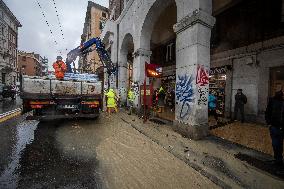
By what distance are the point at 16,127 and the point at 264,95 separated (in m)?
11.4

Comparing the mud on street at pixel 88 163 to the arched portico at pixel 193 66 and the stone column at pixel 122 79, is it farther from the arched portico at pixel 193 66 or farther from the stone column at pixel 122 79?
the stone column at pixel 122 79

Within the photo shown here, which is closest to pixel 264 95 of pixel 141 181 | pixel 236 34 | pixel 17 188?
pixel 236 34

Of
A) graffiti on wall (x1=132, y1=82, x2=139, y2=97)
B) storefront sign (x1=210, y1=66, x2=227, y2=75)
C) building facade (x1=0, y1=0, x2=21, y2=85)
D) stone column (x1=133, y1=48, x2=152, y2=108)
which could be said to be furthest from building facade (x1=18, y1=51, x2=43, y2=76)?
storefront sign (x1=210, y1=66, x2=227, y2=75)

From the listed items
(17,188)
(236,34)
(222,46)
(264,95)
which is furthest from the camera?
(222,46)

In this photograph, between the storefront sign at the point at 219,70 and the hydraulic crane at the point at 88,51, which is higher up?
the hydraulic crane at the point at 88,51

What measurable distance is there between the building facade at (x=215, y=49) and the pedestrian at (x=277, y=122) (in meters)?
0.44

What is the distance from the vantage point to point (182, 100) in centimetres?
746

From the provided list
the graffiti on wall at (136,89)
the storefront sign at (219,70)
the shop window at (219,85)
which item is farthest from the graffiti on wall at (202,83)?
the graffiti on wall at (136,89)

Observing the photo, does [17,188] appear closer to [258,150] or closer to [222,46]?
[258,150]

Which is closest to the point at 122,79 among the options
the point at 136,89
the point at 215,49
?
the point at 136,89

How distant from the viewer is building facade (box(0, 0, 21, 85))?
41263mm

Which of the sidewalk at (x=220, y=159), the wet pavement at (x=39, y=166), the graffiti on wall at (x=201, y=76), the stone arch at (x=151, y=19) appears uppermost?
the stone arch at (x=151, y=19)

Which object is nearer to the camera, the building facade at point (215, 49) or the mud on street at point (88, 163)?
the mud on street at point (88, 163)

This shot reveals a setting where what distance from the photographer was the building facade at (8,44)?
4126 centimetres
